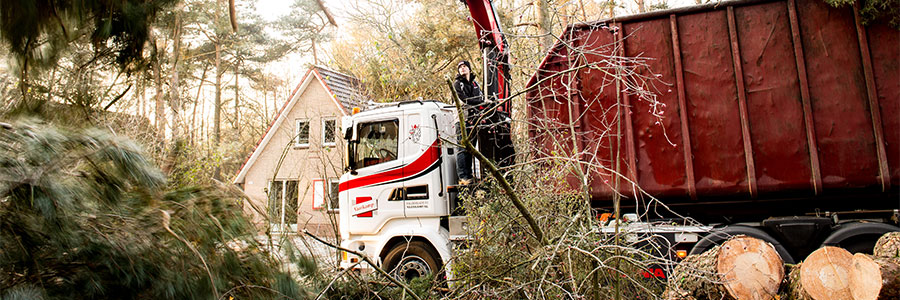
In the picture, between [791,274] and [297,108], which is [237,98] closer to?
[297,108]

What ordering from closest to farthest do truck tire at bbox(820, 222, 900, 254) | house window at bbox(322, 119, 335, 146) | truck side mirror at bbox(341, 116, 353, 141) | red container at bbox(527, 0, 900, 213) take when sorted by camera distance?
1. truck tire at bbox(820, 222, 900, 254)
2. red container at bbox(527, 0, 900, 213)
3. truck side mirror at bbox(341, 116, 353, 141)
4. house window at bbox(322, 119, 335, 146)

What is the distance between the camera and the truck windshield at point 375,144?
6605 mm

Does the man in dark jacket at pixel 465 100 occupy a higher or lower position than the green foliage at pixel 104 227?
higher

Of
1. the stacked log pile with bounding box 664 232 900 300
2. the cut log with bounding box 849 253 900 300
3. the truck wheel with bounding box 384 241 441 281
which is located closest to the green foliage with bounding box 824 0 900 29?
the stacked log pile with bounding box 664 232 900 300

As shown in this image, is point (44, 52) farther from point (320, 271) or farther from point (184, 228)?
point (320, 271)

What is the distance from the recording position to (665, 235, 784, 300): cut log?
4070 mm

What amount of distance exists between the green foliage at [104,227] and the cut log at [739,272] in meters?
3.23

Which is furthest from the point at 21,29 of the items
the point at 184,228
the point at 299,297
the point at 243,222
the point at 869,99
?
the point at 869,99

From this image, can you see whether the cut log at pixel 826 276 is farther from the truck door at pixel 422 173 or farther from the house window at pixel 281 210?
the house window at pixel 281 210

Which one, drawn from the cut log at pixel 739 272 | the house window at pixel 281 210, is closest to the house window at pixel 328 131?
the house window at pixel 281 210

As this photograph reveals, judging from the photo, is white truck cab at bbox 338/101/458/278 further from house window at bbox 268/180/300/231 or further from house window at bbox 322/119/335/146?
house window at bbox 322/119/335/146

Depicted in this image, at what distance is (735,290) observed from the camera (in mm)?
4109

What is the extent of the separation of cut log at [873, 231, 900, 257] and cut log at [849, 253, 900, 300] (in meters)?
0.32

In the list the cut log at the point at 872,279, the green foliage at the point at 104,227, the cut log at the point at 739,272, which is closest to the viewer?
the green foliage at the point at 104,227
